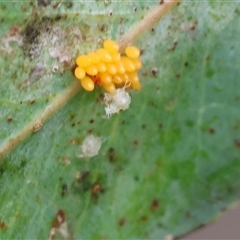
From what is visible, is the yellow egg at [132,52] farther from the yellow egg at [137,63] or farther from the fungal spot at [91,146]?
the fungal spot at [91,146]

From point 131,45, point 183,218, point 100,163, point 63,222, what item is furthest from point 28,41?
point 183,218

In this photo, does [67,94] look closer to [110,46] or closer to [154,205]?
[110,46]

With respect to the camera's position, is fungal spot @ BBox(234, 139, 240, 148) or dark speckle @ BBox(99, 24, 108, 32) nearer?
fungal spot @ BBox(234, 139, 240, 148)

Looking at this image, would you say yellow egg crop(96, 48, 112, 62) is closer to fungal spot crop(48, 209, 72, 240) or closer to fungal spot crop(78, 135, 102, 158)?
fungal spot crop(78, 135, 102, 158)

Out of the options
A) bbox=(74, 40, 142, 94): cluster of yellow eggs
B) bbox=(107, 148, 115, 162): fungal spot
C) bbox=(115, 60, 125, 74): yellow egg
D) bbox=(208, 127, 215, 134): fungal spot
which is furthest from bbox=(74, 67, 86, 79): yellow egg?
bbox=(208, 127, 215, 134): fungal spot

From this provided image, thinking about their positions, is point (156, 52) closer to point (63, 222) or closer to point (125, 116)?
point (125, 116)

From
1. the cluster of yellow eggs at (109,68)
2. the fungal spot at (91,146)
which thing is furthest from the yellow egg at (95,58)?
the fungal spot at (91,146)

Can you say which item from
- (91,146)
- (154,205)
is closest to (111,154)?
(91,146)
